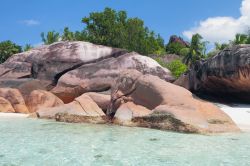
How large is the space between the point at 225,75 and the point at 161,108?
538 cm

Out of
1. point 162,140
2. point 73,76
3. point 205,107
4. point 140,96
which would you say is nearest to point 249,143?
point 162,140

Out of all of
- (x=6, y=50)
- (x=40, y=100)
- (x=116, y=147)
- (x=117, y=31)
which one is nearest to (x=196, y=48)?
(x=117, y=31)

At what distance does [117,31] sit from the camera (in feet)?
114

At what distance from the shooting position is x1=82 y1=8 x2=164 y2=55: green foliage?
34.0 metres

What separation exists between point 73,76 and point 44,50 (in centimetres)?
331

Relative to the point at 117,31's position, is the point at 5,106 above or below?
below

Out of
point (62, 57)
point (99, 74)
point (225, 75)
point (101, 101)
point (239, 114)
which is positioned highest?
point (62, 57)

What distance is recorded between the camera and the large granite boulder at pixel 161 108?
10196mm

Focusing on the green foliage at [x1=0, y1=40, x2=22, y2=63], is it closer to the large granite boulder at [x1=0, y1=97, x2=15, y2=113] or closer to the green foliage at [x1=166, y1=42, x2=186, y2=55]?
the green foliage at [x1=166, y1=42, x2=186, y2=55]

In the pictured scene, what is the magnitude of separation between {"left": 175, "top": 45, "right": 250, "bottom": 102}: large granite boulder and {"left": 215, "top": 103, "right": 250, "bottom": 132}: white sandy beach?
0.95 metres

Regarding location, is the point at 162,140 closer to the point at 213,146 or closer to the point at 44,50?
the point at 213,146

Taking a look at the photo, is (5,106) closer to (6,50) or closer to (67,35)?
(67,35)

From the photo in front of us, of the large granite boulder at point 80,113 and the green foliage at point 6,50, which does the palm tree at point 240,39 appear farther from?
the green foliage at point 6,50

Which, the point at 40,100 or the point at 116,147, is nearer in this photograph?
the point at 116,147
